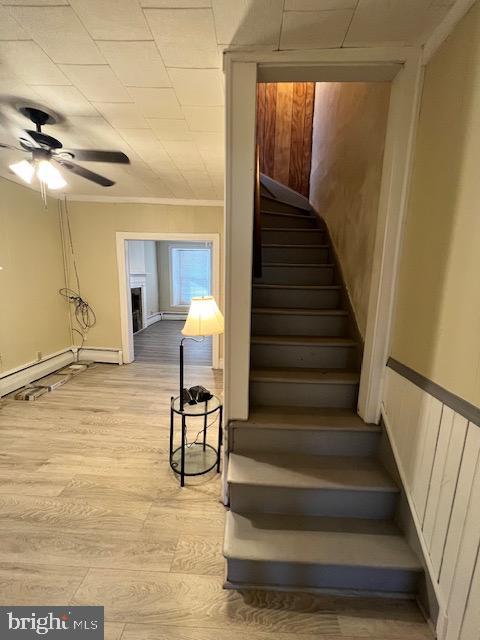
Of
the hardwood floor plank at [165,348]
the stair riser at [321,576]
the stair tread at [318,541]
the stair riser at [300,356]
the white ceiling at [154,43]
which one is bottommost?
the hardwood floor plank at [165,348]

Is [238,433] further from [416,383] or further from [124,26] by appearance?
[124,26]

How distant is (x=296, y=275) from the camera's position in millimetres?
2553

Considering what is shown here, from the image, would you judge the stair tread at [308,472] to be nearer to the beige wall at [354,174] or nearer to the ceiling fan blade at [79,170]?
the beige wall at [354,174]

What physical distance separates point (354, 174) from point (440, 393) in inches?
68.1

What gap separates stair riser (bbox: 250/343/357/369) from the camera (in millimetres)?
1944

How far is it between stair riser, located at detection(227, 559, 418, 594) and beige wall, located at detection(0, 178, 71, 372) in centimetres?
329

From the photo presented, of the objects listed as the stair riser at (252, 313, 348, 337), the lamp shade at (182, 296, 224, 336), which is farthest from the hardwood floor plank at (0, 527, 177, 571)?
the stair riser at (252, 313, 348, 337)

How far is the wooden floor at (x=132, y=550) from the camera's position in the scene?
1.13m

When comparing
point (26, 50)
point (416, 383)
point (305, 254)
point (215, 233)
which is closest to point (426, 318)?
point (416, 383)

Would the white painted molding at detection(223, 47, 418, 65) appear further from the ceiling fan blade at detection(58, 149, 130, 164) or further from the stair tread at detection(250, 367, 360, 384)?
the stair tread at detection(250, 367, 360, 384)

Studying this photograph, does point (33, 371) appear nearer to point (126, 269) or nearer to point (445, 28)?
point (126, 269)

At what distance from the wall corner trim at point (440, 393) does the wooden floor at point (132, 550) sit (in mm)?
970

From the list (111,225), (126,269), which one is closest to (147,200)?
(111,225)

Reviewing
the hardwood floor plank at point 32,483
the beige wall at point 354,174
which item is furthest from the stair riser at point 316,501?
the hardwood floor plank at point 32,483
